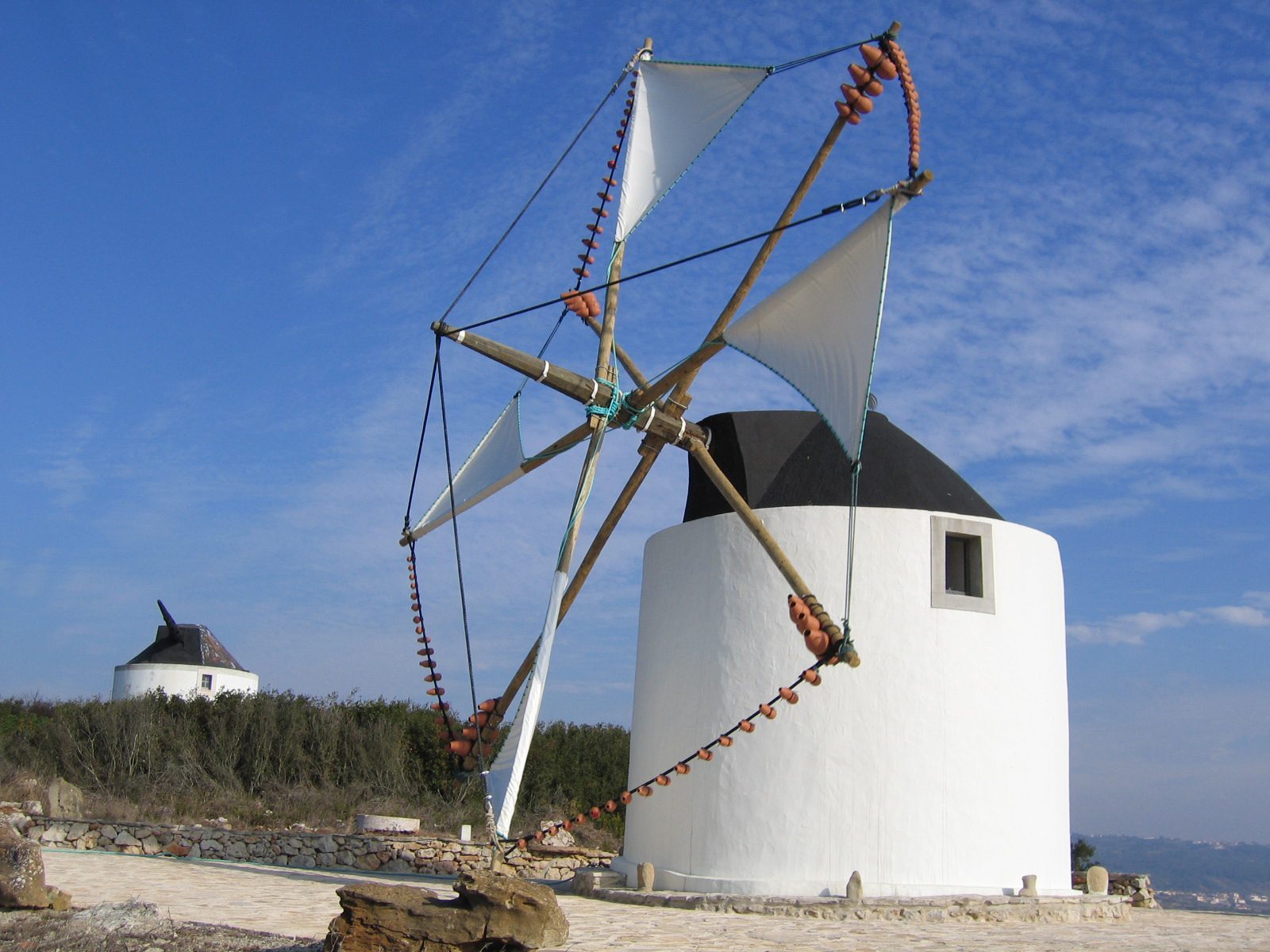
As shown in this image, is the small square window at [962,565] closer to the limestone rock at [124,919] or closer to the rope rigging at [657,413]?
the rope rigging at [657,413]

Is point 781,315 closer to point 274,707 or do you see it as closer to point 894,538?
point 894,538

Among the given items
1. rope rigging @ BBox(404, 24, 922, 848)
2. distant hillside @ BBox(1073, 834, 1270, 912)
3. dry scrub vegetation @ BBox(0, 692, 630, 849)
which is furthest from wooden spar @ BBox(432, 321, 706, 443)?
distant hillside @ BBox(1073, 834, 1270, 912)

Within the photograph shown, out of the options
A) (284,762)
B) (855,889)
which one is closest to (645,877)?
(855,889)

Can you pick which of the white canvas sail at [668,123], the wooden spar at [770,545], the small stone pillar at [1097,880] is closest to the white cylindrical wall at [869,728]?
the small stone pillar at [1097,880]

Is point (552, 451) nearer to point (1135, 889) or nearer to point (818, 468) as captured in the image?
point (818, 468)

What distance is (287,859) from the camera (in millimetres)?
14062

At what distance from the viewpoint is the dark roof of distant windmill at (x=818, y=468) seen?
36.0 ft

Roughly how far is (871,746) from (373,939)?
16.7 ft

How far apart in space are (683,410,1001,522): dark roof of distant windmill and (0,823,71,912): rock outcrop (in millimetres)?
6545

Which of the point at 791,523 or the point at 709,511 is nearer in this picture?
the point at 791,523

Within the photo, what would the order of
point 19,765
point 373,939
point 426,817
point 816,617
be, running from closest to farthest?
point 373,939 < point 816,617 < point 426,817 < point 19,765

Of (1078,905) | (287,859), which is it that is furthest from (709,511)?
(287,859)

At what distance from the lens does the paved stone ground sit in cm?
741

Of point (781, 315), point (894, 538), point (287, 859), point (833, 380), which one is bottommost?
point (287, 859)
